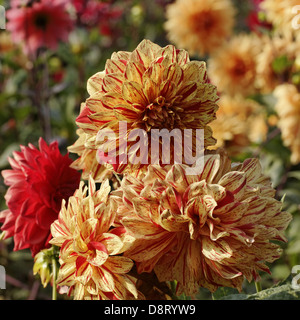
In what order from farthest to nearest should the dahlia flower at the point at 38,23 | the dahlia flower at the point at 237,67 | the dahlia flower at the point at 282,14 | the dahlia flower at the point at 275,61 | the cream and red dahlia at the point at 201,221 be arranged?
1. the dahlia flower at the point at 237,67
2. the dahlia flower at the point at 38,23
3. the dahlia flower at the point at 275,61
4. the dahlia flower at the point at 282,14
5. the cream and red dahlia at the point at 201,221

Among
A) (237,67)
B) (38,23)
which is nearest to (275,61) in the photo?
(237,67)

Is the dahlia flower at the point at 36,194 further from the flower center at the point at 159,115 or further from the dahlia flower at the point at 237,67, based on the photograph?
the dahlia flower at the point at 237,67

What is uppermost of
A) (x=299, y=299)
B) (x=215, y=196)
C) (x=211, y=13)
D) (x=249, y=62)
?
(x=211, y=13)

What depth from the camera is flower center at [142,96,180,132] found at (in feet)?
1.86

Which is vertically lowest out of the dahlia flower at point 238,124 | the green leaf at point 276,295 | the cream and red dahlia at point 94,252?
the green leaf at point 276,295

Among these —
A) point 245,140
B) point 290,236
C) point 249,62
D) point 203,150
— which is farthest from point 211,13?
point 203,150

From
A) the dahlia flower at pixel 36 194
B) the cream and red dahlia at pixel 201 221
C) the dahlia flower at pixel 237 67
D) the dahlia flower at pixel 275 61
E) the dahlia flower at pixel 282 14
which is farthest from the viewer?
the dahlia flower at pixel 237 67

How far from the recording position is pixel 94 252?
0.57 metres

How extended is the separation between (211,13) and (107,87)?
5.22 ft

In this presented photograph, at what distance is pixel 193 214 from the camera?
54 centimetres

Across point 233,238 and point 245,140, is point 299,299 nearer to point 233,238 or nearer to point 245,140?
point 233,238

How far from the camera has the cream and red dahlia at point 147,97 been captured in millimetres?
554

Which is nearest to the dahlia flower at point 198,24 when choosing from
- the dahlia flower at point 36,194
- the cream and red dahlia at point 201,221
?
the dahlia flower at point 36,194

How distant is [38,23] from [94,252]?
58.1 inches
